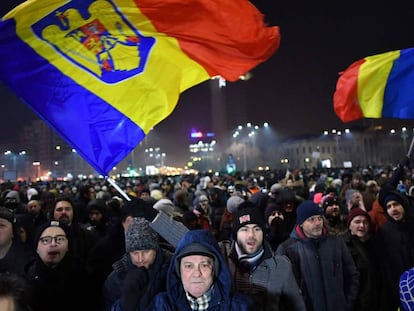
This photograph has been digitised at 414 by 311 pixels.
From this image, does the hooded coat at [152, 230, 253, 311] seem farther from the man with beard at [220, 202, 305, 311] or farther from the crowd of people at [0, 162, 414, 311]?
the man with beard at [220, 202, 305, 311]

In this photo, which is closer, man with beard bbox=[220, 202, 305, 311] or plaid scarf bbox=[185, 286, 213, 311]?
plaid scarf bbox=[185, 286, 213, 311]

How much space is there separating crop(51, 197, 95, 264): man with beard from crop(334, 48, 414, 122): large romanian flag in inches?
205

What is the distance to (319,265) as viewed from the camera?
441 cm

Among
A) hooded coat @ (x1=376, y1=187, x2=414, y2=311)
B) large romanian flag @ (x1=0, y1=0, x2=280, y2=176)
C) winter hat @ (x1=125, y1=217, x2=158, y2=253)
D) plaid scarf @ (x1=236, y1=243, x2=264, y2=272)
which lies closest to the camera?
winter hat @ (x1=125, y1=217, x2=158, y2=253)

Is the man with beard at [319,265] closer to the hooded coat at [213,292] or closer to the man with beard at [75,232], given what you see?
the hooded coat at [213,292]

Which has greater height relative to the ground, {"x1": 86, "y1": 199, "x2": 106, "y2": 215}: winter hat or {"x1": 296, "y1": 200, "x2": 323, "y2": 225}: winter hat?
{"x1": 86, "y1": 199, "x2": 106, "y2": 215}: winter hat

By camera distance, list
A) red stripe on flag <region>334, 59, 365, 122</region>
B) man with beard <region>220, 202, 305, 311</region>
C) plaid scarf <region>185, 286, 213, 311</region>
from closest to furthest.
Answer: plaid scarf <region>185, 286, 213, 311</region> → man with beard <region>220, 202, 305, 311</region> → red stripe on flag <region>334, 59, 365, 122</region>

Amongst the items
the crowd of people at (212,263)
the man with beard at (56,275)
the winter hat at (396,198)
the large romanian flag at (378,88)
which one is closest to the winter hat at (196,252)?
the crowd of people at (212,263)

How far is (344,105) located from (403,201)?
9.91ft

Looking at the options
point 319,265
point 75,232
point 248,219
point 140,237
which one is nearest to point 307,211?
point 319,265

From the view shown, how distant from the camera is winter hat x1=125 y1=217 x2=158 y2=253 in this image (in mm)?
3344

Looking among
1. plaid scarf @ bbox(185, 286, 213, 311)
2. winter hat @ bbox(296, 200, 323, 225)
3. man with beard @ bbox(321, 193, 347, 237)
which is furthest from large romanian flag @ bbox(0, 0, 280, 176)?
man with beard @ bbox(321, 193, 347, 237)

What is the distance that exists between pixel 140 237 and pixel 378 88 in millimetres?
6172

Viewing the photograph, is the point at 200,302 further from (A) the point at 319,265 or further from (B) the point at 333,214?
(B) the point at 333,214
